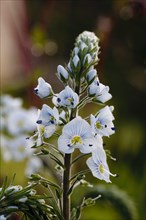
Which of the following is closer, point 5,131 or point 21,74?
point 5,131

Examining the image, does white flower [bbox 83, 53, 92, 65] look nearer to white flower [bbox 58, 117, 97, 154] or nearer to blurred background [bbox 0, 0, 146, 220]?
white flower [bbox 58, 117, 97, 154]

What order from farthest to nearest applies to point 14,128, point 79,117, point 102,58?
point 102,58 < point 14,128 < point 79,117

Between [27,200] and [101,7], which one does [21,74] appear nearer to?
[101,7]

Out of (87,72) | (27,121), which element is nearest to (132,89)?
(27,121)

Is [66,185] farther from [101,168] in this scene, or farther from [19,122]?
[19,122]

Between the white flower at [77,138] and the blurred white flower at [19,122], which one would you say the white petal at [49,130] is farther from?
the blurred white flower at [19,122]

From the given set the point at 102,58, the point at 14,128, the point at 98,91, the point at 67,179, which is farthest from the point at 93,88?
the point at 102,58
